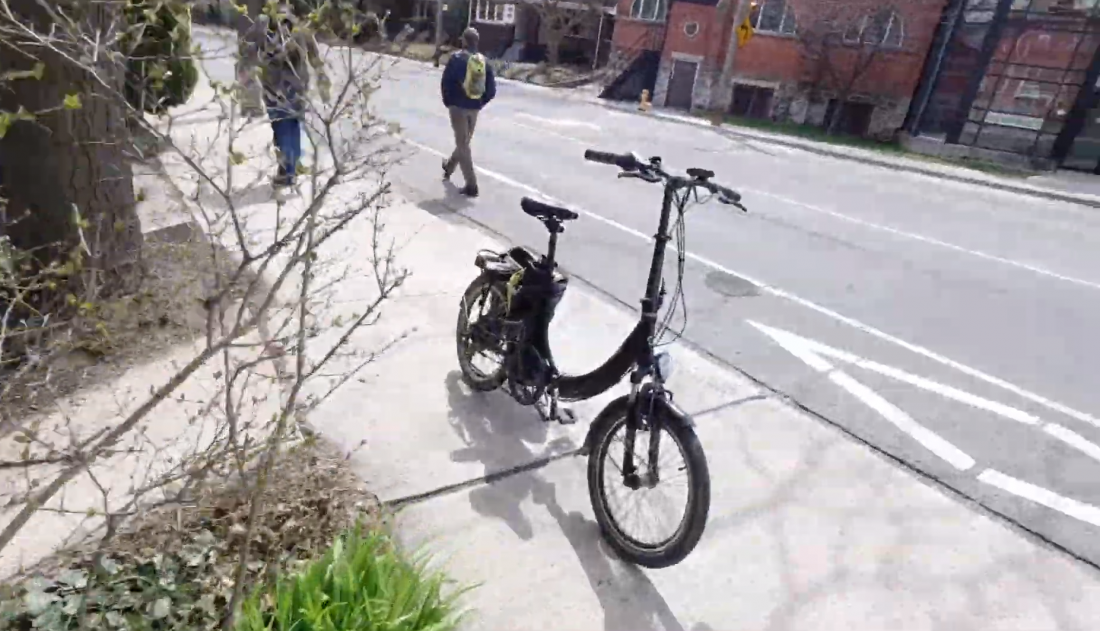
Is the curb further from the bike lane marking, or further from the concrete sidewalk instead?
the concrete sidewalk

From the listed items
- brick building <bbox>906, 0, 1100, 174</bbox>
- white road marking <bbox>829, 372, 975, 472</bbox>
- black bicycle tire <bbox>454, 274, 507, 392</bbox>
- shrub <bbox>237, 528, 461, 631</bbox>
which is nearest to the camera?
shrub <bbox>237, 528, 461, 631</bbox>

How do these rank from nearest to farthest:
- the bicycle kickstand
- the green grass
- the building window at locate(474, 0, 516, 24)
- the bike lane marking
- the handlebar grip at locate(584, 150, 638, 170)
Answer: the handlebar grip at locate(584, 150, 638, 170) → the bicycle kickstand → the bike lane marking → the green grass → the building window at locate(474, 0, 516, 24)

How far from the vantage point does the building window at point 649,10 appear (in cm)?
2923

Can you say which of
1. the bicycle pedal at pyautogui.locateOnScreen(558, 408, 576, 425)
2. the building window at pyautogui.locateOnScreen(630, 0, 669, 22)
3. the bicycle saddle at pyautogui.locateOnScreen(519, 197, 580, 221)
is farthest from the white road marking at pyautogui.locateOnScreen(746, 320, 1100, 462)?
the building window at pyautogui.locateOnScreen(630, 0, 669, 22)

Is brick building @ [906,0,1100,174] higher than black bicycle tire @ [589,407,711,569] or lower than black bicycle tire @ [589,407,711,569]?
higher

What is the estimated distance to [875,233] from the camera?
9266mm

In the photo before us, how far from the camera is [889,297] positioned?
6.69 m

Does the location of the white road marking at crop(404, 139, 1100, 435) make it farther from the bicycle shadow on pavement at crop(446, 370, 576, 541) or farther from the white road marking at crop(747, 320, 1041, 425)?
the bicycle shadow on pavement at crop(446, 370, 576, 541)

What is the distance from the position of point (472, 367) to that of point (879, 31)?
85.2 feet

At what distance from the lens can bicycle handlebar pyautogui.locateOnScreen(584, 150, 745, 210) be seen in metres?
2.76

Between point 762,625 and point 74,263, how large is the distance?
2.72m

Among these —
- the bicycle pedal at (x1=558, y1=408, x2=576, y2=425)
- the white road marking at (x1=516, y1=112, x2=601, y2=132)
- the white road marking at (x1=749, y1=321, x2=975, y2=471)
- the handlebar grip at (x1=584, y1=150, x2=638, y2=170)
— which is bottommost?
the white road marking at (x1=516, y1=112, x2=601, y2=132)

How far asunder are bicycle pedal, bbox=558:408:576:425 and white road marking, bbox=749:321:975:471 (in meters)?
2.15

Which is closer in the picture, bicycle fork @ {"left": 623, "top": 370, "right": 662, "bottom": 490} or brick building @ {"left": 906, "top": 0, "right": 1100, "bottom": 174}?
bicycle fork @ {"left": 623, "top": 370, "right": 662, "bottom": 490}
